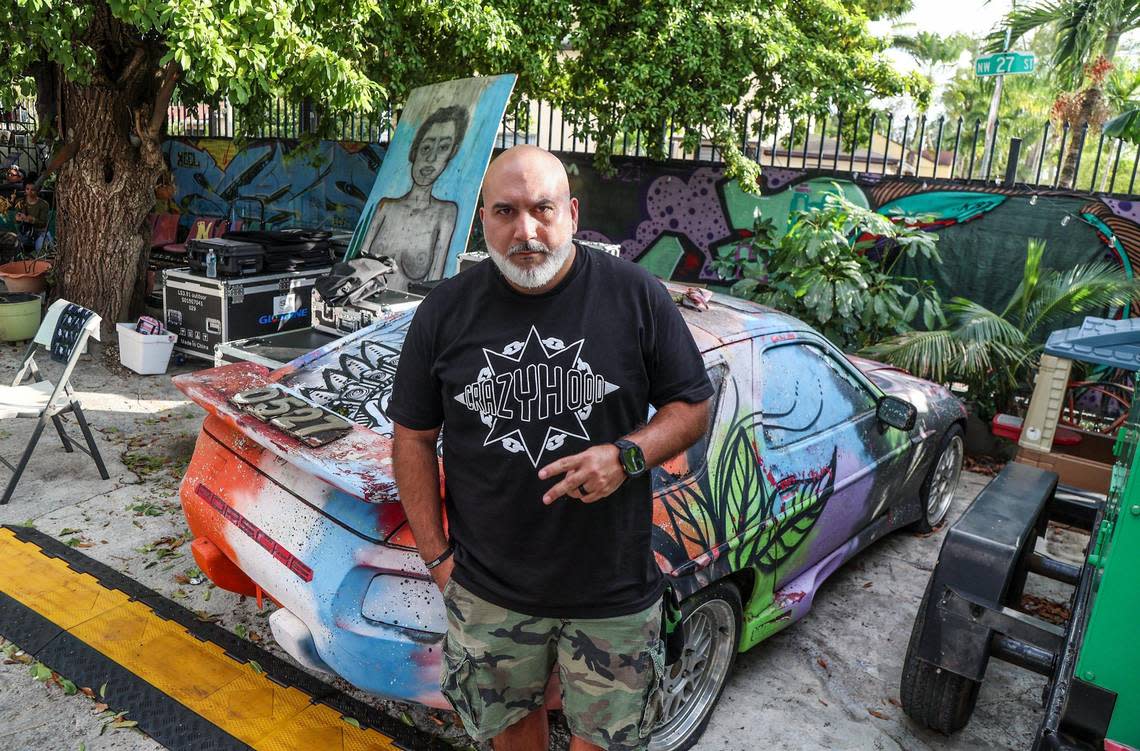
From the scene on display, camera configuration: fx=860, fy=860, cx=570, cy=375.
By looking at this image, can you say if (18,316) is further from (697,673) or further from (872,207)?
(872,207)

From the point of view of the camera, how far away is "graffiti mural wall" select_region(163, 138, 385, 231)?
36.4 ft

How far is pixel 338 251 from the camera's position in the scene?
936cm

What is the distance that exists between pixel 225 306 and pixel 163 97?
2283mm

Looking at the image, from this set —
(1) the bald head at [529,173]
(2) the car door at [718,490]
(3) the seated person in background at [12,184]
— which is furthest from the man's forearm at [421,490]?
(3) the seated person in background at [12,184]

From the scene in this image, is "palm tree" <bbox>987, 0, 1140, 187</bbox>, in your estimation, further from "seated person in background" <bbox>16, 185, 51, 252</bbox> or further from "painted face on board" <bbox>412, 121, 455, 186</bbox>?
"seated person in background" <bbox>16, 185, 51, 252</bbox>

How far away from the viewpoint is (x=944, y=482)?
213 inches

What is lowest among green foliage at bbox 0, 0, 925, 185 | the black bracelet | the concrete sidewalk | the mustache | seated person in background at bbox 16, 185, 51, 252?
the concrete sidewalk

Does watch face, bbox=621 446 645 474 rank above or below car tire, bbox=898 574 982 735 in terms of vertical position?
above

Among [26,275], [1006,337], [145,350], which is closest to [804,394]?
[1006,337]

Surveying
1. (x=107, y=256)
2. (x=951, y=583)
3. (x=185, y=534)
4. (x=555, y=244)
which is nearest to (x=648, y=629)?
(x=555, y=244)

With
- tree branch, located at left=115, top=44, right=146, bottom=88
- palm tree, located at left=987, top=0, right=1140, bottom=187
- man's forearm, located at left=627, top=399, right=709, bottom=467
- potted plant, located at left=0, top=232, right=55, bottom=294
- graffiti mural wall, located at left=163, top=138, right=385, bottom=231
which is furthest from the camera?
palm tree, located at left=987, top=0, right=1140, bottom=187

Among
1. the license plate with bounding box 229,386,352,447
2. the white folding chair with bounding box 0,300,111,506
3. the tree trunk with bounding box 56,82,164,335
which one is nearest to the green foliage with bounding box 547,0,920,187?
the tree trunk with bounding box 56,82,164,335

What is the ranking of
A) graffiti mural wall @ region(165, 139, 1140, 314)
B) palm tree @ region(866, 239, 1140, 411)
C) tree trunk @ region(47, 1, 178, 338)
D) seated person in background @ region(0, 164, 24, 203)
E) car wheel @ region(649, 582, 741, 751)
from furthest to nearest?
seated person in background @ region(0, 164, 24, 203) → tree trunk @ region(47, 1, 178, 338) → graffiti mural wall @ region(165, 139, 1140, 314) → palm tree @ region(866, 239, 1140, 411) → car wheel @ region(649, 582, 741, 751)

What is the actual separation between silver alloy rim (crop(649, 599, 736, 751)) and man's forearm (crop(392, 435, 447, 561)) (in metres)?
1.10
